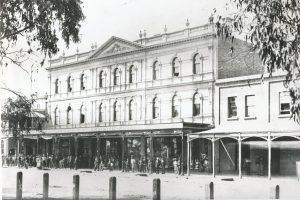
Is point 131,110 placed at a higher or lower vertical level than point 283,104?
lower

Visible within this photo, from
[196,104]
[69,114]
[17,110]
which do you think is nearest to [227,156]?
[196,104]

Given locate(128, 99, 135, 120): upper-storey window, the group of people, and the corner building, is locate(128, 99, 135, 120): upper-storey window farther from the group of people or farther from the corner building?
the group of people

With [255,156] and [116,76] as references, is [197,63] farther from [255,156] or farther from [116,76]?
[255,156]

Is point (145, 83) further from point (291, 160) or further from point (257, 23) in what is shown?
point (257, 23)

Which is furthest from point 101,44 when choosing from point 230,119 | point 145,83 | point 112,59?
point 230,119

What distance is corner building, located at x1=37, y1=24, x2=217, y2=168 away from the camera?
1222 inches

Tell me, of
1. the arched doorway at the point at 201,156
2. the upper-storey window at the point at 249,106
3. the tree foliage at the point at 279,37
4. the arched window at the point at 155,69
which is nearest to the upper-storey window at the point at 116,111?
the arched window at the point at 155,69

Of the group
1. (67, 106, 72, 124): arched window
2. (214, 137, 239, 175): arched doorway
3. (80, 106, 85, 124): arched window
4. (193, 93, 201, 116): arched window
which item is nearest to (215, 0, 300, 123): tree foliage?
(214, 137, 239, 175): arched doorway

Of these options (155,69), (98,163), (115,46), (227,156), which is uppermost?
(115,46)

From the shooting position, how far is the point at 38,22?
12.2 metres

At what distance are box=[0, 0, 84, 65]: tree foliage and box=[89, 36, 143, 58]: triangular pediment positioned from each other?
72.4 feet

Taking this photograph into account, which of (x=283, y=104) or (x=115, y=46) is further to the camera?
(x=115, y=46)

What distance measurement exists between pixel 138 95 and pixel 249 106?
31.3 feet

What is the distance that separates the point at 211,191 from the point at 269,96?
15.3 meters
